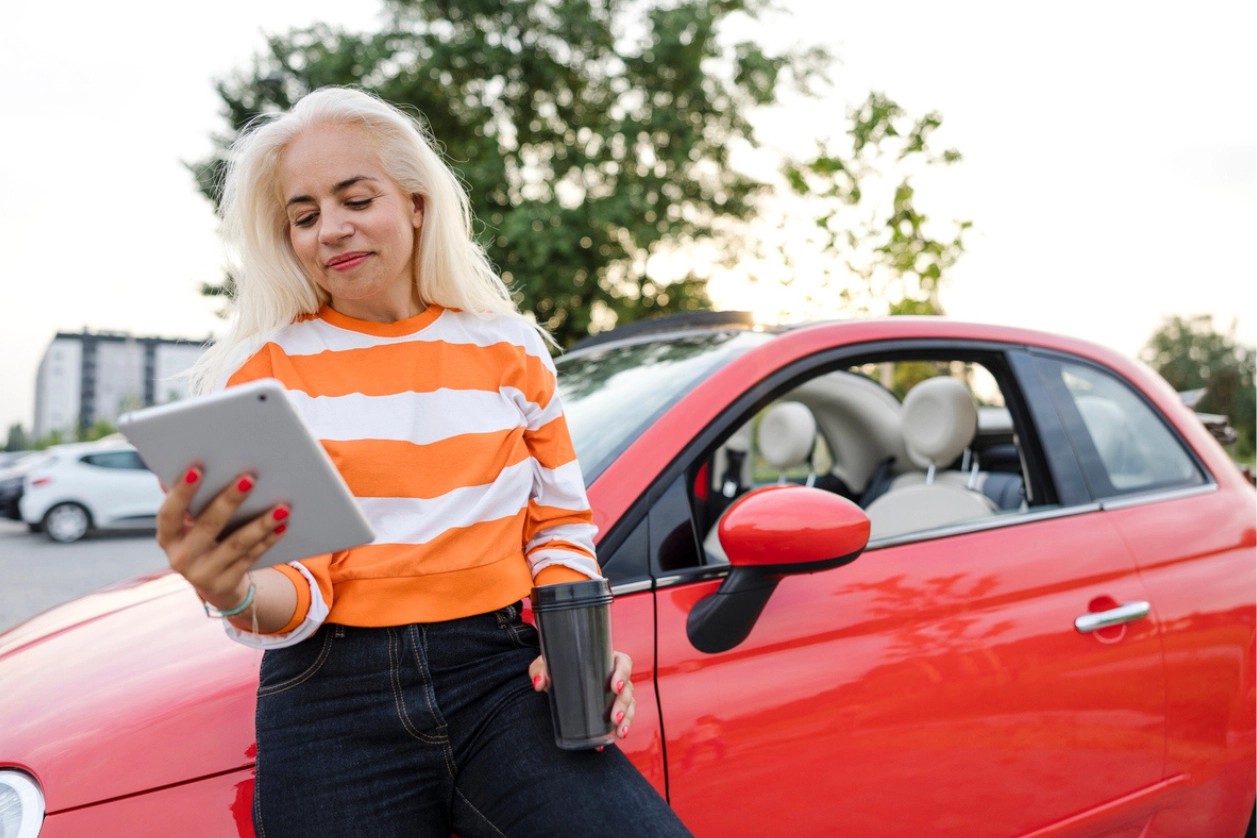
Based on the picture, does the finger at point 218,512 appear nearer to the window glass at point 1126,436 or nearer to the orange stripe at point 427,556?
the orange stripe at point 427,556

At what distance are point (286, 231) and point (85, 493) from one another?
13025mm

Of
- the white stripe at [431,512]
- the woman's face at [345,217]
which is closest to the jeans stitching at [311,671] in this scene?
the white stripe at [431,512]

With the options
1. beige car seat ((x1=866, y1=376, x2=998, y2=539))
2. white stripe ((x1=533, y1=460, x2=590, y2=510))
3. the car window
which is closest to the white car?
the car window

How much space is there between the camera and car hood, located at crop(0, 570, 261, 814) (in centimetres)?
134

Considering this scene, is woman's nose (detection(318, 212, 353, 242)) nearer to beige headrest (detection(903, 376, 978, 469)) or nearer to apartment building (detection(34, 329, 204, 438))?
beige headrest (detection(903, 376, 978, 469))

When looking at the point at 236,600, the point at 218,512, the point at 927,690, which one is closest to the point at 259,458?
the point at 218,512

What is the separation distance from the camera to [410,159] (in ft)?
4.88

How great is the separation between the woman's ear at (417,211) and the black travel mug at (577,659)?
2.02 feet

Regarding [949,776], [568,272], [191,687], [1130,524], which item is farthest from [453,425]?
[568,272]

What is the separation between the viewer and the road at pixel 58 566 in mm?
7859

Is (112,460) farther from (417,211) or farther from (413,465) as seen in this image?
(413,465)

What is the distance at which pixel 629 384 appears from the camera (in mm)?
2244

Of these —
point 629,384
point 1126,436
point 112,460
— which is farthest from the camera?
point 112,460

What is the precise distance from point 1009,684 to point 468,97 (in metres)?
18.5
